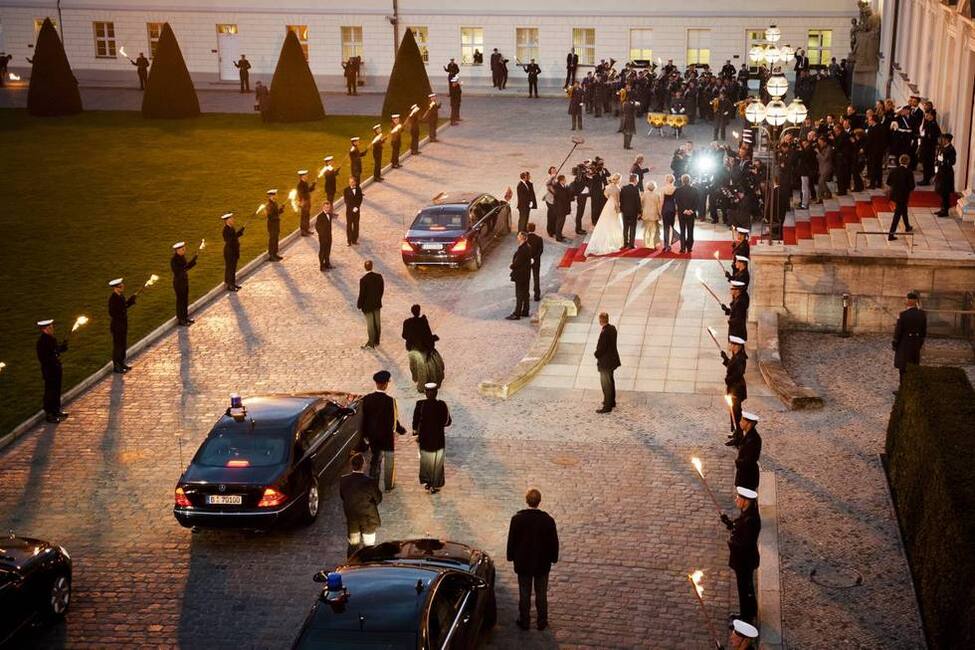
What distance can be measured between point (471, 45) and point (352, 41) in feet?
17.0

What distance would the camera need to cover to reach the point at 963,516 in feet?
40.3

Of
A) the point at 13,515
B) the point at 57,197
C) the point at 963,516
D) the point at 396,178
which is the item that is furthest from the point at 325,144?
the point at 963,516

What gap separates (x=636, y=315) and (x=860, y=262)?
385 cm

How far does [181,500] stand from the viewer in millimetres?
15492

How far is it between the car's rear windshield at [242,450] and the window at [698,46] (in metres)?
40.8

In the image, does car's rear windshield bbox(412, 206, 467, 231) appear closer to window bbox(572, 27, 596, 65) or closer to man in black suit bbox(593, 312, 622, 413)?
man in black suit bbox(593, 312, 622, 413)

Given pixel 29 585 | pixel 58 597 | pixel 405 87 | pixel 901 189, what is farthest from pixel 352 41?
pixel 29 585

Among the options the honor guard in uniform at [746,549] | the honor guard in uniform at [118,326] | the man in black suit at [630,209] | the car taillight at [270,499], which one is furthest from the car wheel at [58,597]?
the man in black suit at [630,209]

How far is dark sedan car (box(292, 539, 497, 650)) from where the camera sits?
11219 mm

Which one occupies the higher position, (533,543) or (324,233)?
(324,233)

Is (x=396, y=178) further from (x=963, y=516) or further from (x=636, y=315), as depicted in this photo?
(x=963, y=516)

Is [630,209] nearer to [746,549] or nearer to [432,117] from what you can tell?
[746,549]

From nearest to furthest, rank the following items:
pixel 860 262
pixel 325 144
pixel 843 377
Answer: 1. pixel 843 377
2. pixel 860 262
3. pixel 325 144

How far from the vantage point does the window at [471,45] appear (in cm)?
5575
